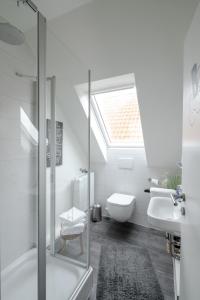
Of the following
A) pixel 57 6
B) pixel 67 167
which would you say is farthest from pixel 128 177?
pixel 57 6

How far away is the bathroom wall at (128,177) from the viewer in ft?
8.26

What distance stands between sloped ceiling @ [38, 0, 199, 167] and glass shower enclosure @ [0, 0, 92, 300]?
0.58ft

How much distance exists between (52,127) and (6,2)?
42.9 inches

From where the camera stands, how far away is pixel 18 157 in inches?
60.2

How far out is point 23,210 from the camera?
63.3 inches

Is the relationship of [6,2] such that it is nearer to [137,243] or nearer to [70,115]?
[70,115]

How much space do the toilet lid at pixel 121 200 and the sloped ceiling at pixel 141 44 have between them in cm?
116

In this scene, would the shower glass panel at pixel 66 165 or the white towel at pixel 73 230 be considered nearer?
the shower glass panel at pixel 66 165

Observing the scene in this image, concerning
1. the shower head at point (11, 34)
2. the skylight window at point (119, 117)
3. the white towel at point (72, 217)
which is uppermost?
the shower head at point (11, 34)

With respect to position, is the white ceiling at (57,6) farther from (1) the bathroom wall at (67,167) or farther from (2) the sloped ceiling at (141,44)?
(1) the bathroom wall at (67,167)

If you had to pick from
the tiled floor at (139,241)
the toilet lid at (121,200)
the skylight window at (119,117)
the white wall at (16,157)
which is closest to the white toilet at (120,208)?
the toilet lid at (121,200)

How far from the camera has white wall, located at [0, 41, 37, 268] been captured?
139 cm

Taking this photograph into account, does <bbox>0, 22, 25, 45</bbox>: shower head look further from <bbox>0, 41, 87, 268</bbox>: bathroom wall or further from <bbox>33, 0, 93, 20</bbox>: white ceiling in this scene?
<bbox>33, 0, 93, 20</bbox>: white ceiling

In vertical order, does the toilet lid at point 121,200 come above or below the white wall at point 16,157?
below
